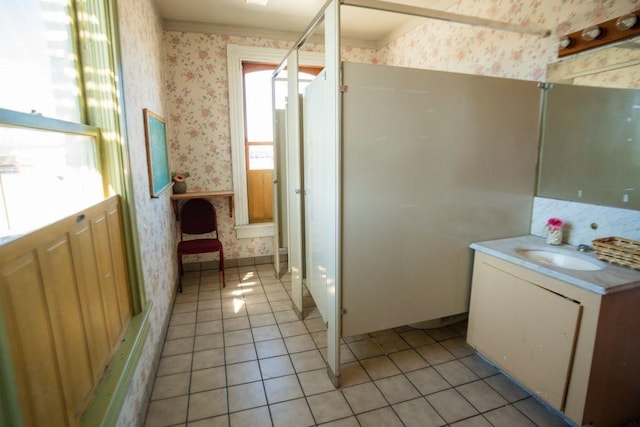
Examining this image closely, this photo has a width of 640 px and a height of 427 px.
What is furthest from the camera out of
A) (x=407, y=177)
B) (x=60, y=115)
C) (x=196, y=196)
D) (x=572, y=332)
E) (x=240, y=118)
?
(x=240, y=118)

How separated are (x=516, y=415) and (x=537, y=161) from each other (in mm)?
1592

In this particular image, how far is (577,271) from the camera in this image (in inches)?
60.1

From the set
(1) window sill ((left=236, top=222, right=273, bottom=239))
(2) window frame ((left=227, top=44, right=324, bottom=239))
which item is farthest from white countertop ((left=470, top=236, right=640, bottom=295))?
(2) window frame ((left=227, top=44, right=324, bottom=239))

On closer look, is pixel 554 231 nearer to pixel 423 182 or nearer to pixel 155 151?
pixel 423 182

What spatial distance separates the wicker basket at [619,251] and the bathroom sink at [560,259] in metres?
0.06

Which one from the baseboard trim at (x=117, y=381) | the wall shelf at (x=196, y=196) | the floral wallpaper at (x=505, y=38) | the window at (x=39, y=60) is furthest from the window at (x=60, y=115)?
the floral wallpaper at (x=505, y=38)

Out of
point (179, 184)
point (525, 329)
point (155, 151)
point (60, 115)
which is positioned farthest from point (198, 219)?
point (525, 329)

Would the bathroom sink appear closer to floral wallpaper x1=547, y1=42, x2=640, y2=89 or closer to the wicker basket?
the wicker basket

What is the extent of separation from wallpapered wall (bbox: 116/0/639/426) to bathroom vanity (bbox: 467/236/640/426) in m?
1.38

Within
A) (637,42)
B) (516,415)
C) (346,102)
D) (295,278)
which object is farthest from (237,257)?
(637,42)

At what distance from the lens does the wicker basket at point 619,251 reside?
1509 mm

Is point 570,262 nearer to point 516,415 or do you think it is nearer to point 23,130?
point 516,415

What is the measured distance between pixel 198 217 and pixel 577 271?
10.7ft

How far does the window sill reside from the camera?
380 cm
